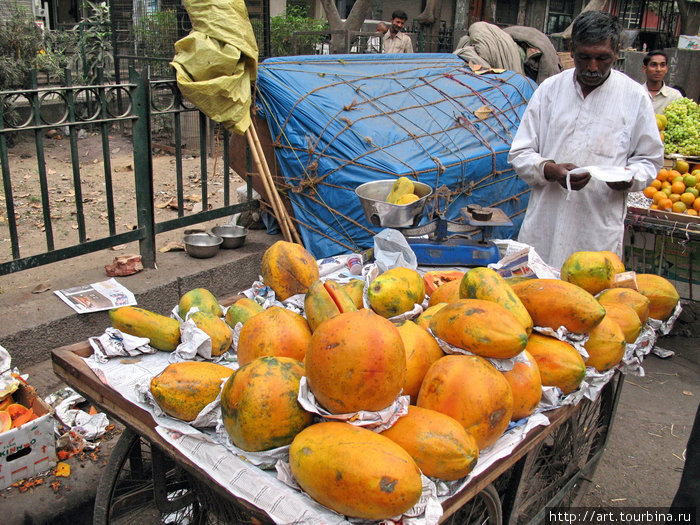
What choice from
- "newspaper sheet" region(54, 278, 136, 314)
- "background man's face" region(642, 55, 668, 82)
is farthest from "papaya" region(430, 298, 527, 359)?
"background man's face" region(642, 55, 668, 82)

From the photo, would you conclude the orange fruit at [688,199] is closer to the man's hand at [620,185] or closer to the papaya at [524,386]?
the man's hand at [620,185]

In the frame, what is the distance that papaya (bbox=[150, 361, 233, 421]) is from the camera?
57.2 inches

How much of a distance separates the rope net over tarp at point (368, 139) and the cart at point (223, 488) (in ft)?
7.15

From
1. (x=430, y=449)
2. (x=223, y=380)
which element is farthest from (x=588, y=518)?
(x=223, y=380)

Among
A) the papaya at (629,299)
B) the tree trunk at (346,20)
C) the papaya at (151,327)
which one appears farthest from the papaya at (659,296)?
the tree trunk at (346,20)

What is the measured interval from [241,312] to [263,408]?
614 millimetres

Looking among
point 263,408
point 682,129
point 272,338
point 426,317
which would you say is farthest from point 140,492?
point 682,129

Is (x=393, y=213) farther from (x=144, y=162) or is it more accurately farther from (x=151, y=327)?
(x=144, y=162)

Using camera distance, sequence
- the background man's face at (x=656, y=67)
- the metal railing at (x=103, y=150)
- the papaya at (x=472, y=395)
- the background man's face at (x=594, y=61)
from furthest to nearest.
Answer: the background man's face at (x=656, y=67), the metal railing at (x=103, y=150), the background man's face at (x=594, y=61), the papaya at (x=472, y=395)

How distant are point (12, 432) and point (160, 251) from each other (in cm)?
212

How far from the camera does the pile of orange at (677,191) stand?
3994mm

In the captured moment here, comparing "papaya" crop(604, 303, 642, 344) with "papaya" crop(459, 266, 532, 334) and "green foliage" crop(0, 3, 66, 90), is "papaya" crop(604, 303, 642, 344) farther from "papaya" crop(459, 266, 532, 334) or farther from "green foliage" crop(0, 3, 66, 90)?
"green foliage" crop(0, 3, 66, 90)

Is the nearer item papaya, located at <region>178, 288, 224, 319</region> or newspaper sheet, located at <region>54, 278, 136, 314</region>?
papaya, located at <region>178, 288, 224, 319</region>

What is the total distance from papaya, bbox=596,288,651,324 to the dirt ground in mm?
3013
